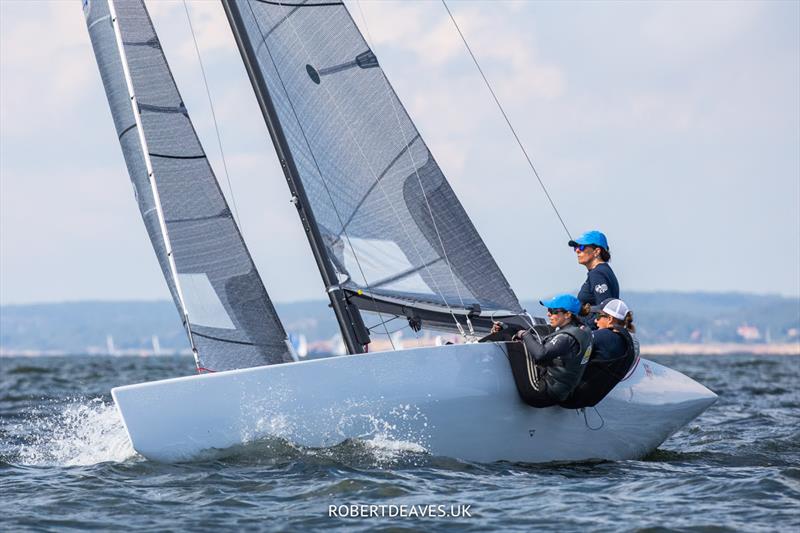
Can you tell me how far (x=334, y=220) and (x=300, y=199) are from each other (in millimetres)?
287

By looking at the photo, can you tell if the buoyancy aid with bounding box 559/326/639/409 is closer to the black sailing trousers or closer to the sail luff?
the black sailing trousers

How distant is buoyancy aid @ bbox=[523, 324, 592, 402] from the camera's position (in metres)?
6.99

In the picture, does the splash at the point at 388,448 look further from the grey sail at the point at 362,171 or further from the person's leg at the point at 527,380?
the grey sail at the point at 362,171

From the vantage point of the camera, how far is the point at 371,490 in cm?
614

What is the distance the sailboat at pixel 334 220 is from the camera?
25.4 ft

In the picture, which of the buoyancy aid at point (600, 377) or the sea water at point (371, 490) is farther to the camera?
the buoyancy aid at point (600, 377)

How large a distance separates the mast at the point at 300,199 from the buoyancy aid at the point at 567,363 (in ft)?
3.95

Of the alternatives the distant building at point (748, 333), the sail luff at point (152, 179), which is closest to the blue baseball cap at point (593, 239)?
the sail luff at point (152, 179)

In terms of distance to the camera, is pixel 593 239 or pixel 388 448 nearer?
pixel 388 448

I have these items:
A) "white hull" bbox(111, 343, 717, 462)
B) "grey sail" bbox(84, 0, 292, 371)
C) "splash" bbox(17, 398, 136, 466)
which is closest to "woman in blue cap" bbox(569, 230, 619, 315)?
"white hull" bbox(111, 343, 717, 462)

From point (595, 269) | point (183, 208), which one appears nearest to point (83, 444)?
point (183, 208)

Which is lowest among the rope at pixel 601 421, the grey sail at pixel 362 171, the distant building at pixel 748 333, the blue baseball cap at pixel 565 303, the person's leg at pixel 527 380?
the distant building at pixel 748 333

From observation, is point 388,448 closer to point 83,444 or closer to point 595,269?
point 595,269

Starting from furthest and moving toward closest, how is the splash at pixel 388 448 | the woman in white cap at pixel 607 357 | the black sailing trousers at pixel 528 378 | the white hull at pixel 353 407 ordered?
the woman in white cap at pixel 607 357 → the black sailing trousers at pixel 528 378 → the splash at pixel 388 448 → the white hull at pixel 353 407
